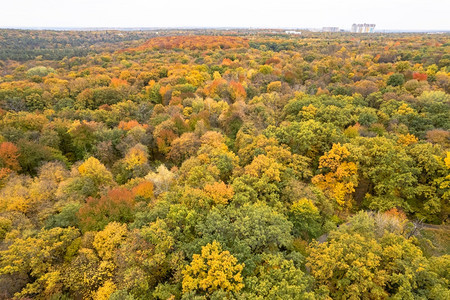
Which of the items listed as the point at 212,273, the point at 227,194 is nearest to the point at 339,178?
the point at 227,194

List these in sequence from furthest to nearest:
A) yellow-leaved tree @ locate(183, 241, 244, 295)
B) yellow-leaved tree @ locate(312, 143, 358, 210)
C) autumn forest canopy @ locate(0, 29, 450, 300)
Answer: yellow-leaved tree @ locate(312, 143, 358, 210)
autumn forest canopy @ locate(0, 29, 450, 300)
yellow-leaved tree @ locate(183, 241, 244, 295)

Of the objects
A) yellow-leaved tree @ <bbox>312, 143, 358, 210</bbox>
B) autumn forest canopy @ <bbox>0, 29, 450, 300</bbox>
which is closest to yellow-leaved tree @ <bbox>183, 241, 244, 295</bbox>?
autumn forest canopy @ <bbox>0, 29, 450, 300</bbox>

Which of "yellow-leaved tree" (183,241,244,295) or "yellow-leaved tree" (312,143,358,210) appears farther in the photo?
"yellow-leaved tree" (312,143,358,210)

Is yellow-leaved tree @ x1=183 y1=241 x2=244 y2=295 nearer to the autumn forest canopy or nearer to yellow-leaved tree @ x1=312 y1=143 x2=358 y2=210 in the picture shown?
the autumn forest canopy

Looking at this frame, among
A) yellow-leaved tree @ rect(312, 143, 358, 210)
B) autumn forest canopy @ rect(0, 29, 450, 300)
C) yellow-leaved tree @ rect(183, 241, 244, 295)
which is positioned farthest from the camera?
yellow-leaved tree @ rect(312, 143, 358, 210)

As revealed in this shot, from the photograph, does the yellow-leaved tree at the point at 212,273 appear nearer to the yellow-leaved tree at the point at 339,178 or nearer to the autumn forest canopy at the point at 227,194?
the autumn forest canopy at the point at 227,194

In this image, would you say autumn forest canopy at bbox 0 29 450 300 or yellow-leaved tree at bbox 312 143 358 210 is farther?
yellow-leaved tree at bbox 312 143 358 210

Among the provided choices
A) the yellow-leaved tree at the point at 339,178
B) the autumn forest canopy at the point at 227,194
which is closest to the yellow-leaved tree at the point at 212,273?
the autumn forest canopy at the point at 227,194

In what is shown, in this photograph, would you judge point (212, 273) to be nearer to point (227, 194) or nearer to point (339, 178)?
point (227, 194)
